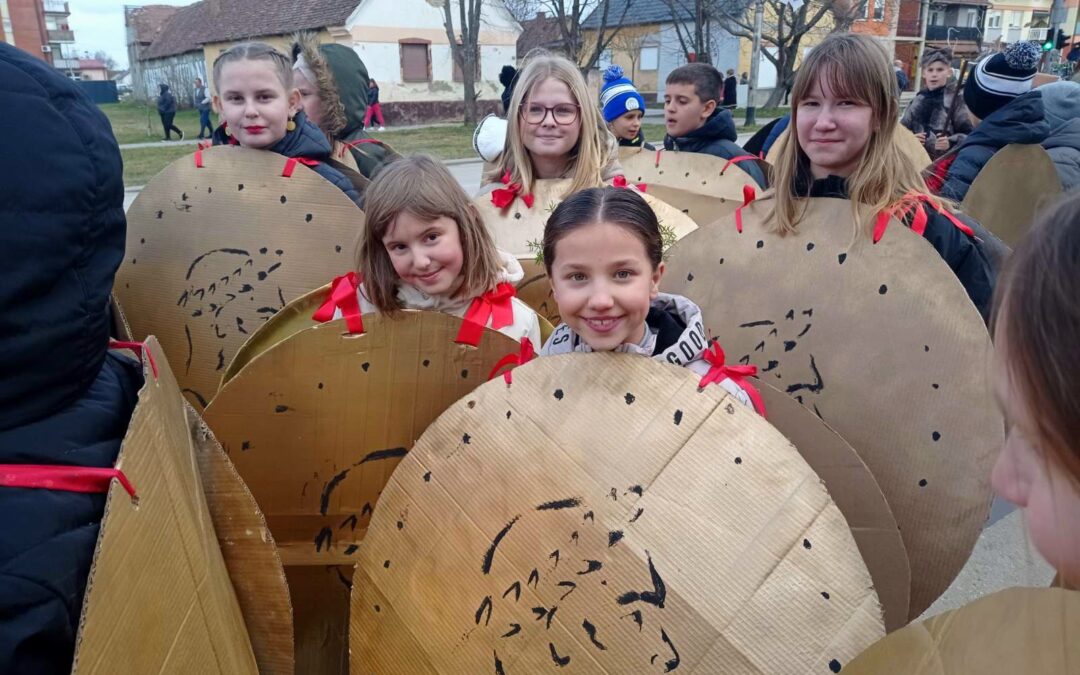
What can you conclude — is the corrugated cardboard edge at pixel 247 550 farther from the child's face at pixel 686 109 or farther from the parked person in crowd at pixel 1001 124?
the child's face at pixel 686 109

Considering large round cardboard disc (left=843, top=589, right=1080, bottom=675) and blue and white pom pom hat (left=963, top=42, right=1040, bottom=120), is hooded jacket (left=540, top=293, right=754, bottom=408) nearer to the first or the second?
large round cardboard disc (left=843, top=589, right=1080, bottom=675)

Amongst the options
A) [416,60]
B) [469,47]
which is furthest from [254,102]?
[416,60]

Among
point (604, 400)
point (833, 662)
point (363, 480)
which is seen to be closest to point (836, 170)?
point (604, 400)

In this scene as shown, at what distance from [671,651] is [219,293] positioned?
5.87 ft

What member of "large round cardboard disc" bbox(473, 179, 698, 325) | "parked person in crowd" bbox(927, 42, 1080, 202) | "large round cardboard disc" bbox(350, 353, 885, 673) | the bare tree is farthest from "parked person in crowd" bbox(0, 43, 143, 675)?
the bare tree

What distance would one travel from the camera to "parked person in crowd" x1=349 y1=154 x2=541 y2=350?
201 cm

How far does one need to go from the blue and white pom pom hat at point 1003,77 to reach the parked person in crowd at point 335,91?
105 inches

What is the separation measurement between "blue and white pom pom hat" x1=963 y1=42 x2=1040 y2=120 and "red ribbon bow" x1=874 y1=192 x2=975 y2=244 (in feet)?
6.51

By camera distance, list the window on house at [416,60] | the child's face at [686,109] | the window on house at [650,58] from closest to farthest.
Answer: the child's face at [686,109] < the window on house at [416,60] < the window on house at [650,58]

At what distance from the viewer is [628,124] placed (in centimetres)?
471

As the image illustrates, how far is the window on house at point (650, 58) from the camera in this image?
3803 centimetres

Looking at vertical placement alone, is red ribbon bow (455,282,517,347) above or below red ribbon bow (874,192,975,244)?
below

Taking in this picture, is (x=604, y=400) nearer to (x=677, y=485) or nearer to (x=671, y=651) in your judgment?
(x=677, y=485)

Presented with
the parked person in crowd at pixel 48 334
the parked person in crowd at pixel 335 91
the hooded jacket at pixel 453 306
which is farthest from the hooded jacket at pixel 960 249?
the parked person in crowd at pixel 335 91
